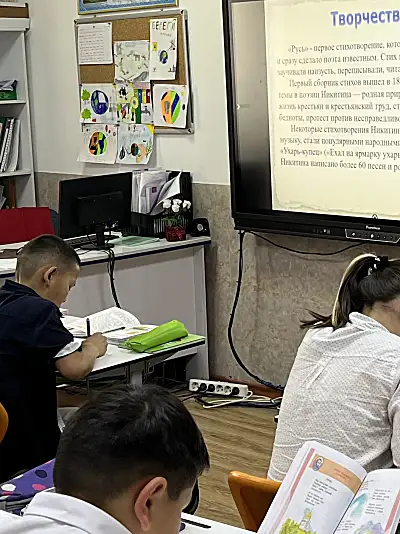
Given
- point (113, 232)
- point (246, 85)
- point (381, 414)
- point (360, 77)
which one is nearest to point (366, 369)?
point (381, 414)

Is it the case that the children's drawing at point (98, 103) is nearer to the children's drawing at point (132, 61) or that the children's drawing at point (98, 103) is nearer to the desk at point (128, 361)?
the children's drawing at point (132, 61)

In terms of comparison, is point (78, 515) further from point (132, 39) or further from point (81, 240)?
point (132, 39)

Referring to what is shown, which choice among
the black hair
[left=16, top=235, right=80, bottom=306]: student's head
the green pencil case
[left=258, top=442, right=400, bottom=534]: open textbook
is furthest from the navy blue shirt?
[left=258, top=442, right=400, bottom=534]: open textbook

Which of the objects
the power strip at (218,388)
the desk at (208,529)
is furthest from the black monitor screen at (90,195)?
the desk at (208,529)

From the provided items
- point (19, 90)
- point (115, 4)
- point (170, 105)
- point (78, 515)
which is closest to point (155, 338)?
point (170, 105)

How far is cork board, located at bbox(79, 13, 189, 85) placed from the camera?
213 inches

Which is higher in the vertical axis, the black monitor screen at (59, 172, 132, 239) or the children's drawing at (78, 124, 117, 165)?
the children's drawing at (78, 124, 117, 165)

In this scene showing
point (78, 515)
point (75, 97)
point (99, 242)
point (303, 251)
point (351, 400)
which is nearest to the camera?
point (78, 515)

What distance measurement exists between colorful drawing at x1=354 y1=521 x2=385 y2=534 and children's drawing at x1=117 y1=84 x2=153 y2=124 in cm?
393

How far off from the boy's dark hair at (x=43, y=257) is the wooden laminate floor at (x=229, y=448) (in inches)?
46.0

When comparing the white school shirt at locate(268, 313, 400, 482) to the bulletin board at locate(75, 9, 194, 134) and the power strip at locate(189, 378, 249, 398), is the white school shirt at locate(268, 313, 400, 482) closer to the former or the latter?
the power strip at locate(189, 378, 249, 398)

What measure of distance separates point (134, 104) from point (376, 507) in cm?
404

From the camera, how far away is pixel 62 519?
1.40 m

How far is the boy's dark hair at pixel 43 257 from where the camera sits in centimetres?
350
